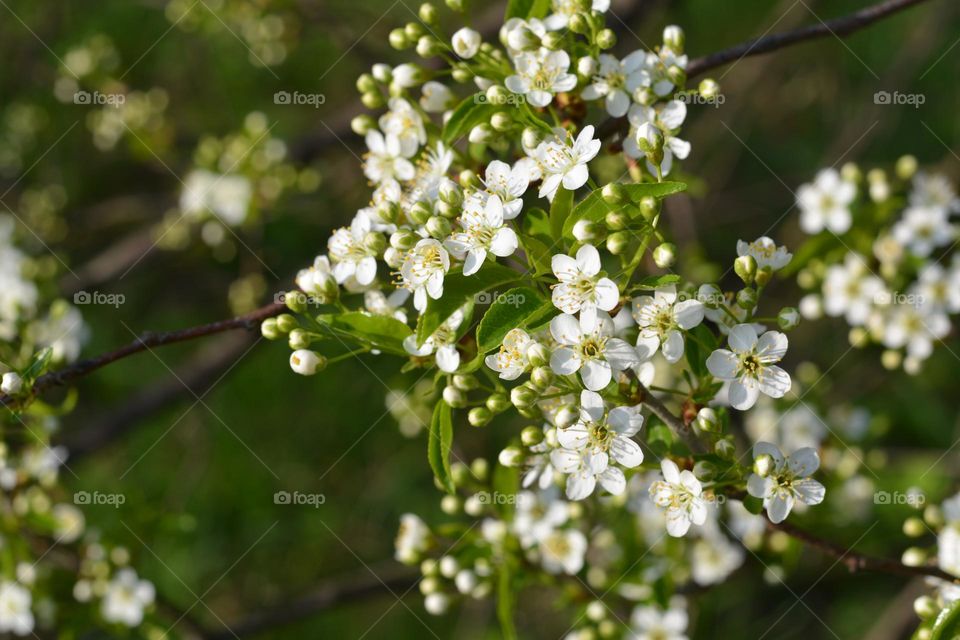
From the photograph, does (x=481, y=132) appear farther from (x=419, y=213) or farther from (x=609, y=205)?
(x=609, y=205)

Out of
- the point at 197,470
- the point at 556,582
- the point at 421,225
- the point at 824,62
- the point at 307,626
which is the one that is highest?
the point at 421,225

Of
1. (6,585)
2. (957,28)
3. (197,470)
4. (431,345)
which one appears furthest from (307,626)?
(957,28)

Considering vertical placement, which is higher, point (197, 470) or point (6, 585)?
point (6, 585)

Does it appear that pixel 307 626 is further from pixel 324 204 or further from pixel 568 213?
pixel 568 213

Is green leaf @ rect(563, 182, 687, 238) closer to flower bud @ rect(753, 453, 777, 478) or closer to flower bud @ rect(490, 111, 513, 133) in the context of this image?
flower bud @ rect(490, 111, 513, 133)

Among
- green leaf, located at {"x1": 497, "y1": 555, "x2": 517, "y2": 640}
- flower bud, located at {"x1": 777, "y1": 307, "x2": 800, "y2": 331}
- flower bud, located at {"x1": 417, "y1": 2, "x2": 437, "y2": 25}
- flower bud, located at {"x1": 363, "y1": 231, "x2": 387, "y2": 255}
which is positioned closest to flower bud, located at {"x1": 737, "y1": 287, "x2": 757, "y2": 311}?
flower bud, located at {"x1": 777, "y1": 307, "x2": 800, "y2": 331}

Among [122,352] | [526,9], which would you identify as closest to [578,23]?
[526,9]
